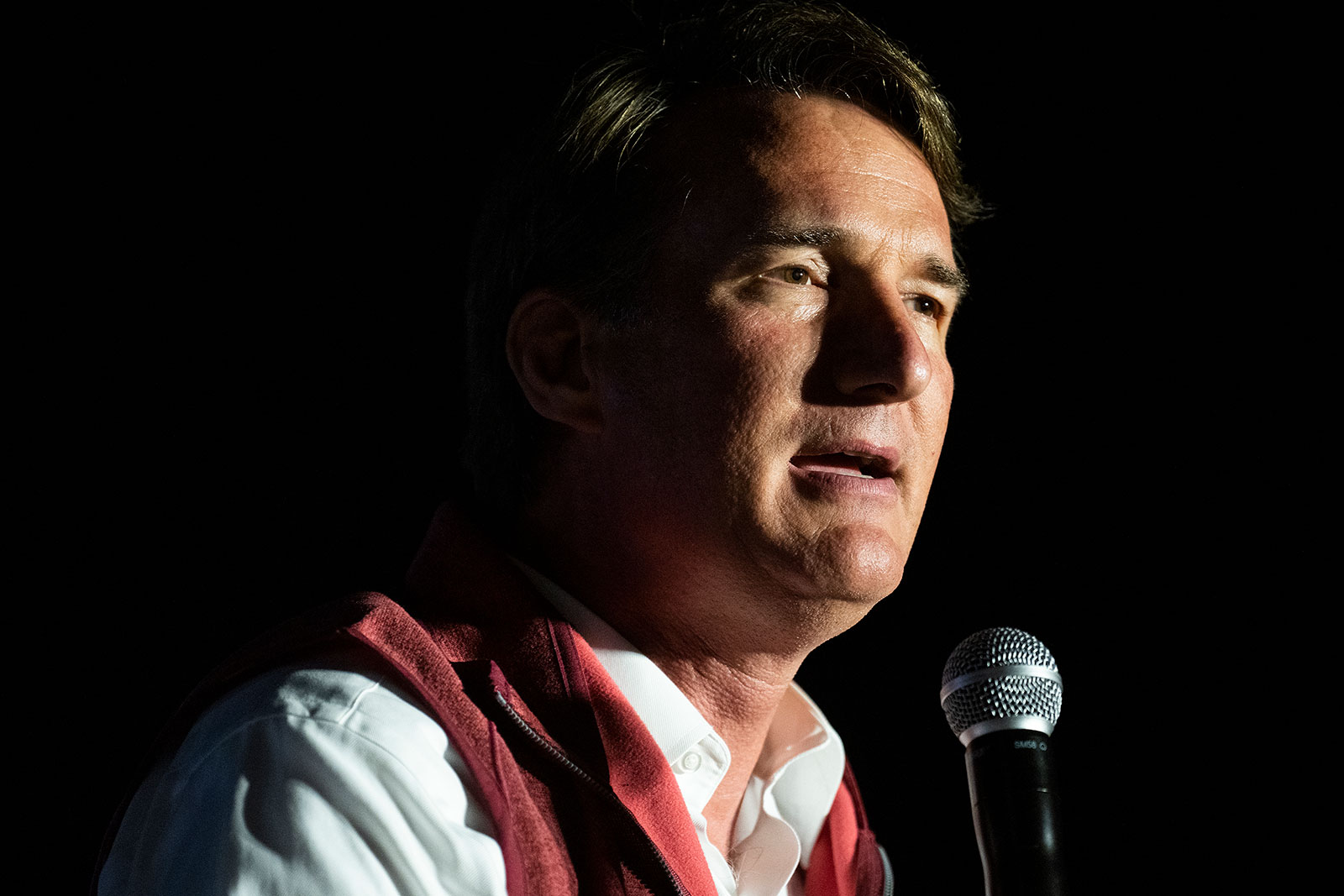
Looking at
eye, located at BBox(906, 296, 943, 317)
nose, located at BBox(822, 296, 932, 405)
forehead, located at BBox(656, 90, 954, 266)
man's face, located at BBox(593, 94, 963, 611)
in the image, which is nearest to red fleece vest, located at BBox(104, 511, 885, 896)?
man's face, located at BBox(593, 94, 963, 611)

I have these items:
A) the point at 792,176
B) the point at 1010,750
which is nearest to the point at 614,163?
the point at 792,176

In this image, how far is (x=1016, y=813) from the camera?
4.24 ft

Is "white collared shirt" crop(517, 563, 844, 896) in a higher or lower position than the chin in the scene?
lower

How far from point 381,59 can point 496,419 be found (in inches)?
30.4

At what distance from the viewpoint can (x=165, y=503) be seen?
208 cm

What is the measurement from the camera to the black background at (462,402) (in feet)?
6.76

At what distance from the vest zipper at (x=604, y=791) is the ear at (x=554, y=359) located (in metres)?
0.50

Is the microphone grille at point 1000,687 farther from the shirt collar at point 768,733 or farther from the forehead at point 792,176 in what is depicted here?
the forehead at point 792,176

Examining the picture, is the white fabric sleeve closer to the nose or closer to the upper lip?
the upper lip

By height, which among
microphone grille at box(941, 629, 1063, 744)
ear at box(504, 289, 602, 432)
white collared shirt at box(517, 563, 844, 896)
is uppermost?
ear at box(504, 289, 602, 432)

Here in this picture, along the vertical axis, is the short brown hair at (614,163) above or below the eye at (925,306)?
above

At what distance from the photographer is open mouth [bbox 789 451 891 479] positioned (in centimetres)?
162

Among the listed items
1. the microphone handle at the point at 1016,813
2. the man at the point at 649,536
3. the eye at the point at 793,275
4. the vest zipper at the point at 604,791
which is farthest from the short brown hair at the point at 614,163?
the microphone handle at the point at 1016,813

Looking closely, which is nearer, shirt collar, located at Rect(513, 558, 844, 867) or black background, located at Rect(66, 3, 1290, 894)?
shirt collar, located at Rect(513, 558, 844, 867)
